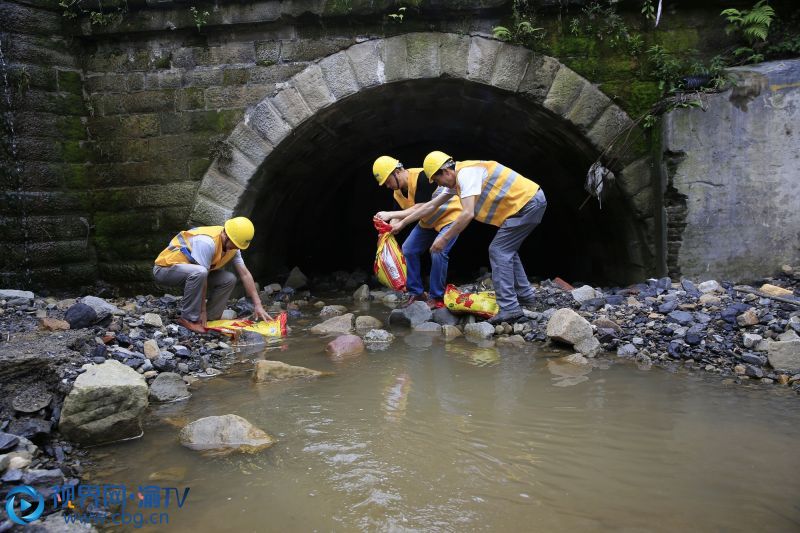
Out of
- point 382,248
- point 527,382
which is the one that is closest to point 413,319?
point 382,248

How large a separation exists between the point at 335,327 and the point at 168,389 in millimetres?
2049

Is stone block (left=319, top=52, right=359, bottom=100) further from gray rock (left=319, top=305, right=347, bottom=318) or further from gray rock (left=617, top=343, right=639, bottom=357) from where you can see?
gray rock (left=617, top=343, right=639, bottom=357)

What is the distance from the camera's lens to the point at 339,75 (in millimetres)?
5914

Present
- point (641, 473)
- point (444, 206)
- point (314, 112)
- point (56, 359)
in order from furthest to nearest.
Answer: point (314, 112), point (444, 206), point (56, 359), point (641, 473)

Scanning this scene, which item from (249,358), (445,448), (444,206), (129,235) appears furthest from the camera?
(129,235)

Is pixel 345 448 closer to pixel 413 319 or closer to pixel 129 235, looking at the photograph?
pixel 413 319

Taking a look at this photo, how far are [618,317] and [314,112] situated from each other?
370cm

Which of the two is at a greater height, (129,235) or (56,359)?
(129,235)

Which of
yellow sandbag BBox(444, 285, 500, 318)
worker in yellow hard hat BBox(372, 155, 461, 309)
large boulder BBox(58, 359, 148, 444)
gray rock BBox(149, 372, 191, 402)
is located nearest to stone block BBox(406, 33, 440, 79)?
worker in yellow hard hat BBox(372, 155, 461, 309)

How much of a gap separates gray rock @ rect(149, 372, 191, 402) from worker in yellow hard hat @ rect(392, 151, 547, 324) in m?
2.44

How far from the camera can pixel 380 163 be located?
5277mm

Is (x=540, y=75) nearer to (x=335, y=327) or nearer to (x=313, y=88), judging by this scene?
(x=313, y=88)

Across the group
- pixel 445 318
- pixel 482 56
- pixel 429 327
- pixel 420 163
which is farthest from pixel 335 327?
pixel 420 163

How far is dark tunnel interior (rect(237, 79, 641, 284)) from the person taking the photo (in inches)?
245
